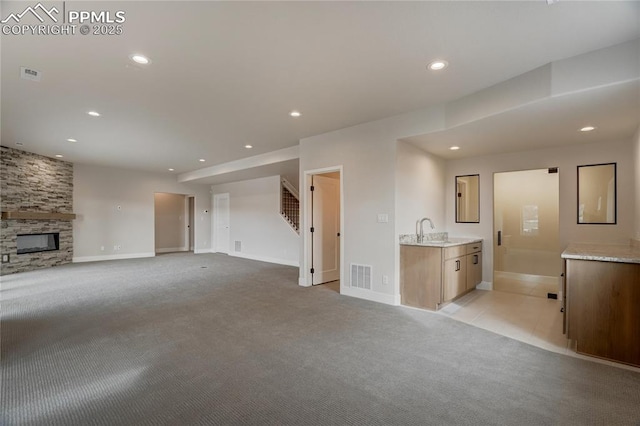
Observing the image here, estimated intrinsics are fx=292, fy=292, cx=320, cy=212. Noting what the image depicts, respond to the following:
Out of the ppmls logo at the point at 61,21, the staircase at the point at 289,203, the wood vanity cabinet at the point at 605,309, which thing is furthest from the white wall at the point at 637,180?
the staircase at the point at 289,203

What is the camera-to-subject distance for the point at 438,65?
284 centimetres

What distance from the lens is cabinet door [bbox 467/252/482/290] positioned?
4750 mm

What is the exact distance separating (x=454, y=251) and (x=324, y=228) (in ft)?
8.13

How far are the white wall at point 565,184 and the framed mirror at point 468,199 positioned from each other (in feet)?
0.26

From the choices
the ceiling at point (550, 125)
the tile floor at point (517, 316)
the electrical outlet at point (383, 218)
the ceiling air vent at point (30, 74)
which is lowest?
the tile floor at point (517, 316)

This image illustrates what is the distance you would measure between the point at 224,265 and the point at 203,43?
627cm

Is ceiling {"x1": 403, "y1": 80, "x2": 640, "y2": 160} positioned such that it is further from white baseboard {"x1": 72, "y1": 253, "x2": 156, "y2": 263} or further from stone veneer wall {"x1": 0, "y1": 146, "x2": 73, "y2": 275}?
white baseboard {"x1": 72, "y1": 253, "x2": 156, "y2": 263}

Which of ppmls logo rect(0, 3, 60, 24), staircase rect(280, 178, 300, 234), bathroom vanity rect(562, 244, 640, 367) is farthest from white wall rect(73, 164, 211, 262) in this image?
bathroom vanity rect(562, 244, 640, 367)

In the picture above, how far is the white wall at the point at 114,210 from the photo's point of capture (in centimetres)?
841

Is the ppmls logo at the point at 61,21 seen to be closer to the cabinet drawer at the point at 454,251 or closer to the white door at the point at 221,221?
the cabinet drawer at the point at 454,251

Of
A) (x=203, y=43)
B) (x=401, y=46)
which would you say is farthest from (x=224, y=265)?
(x=401, y=46)

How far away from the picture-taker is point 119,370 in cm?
243

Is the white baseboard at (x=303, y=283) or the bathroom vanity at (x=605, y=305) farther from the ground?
the bathroom vanity at (x=605, y=305)

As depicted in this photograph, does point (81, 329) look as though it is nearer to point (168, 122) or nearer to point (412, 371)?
point (168, 122)
